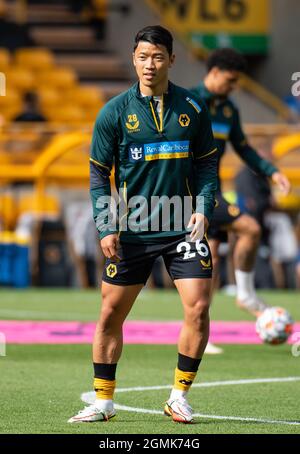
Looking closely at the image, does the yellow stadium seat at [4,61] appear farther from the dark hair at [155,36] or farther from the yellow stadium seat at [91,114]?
the dark hair at [155,36]

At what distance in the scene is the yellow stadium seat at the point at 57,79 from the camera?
87.9 feet

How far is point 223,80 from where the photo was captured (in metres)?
10.6

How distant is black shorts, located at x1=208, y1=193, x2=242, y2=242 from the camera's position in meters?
10.9

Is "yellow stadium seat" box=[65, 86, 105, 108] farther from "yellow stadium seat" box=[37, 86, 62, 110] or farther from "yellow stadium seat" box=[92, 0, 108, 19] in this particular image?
"yellow stadium seat" box=[92, 0, 108, 19]

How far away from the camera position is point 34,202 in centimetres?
1994

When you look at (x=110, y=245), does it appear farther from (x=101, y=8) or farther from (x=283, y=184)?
(x=101, y=8)

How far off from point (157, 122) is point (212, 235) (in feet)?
Result: 13.0

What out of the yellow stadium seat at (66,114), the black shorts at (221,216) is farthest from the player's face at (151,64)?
the yellow stadium seat at (66,114)

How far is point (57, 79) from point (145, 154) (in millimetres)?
20112

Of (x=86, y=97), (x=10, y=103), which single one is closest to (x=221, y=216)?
(x=10, y=103)

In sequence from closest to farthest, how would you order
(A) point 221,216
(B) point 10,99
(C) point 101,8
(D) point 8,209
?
(A) point 221,216, (D) point 8,209, (B) point 10,99, (C) point 101,8
